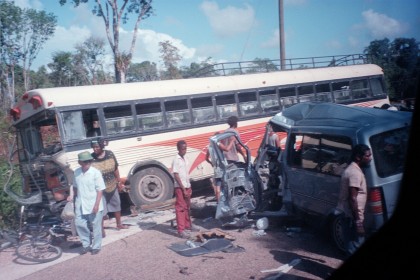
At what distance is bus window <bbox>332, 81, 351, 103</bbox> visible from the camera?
13367mm

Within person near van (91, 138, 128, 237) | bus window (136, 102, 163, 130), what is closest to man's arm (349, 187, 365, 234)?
person near van (91, 138, 128, 237)

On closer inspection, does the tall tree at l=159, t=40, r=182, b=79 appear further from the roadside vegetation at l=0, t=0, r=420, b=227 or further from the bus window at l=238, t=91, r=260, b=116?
the bus window at l=238, t=91, r=260, b=116

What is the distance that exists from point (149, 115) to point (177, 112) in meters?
0.80

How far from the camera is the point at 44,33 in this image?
30.7 meters

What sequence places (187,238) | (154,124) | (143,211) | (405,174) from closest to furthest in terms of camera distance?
(405,174)
(187,238)
(143,211)
(154,124)

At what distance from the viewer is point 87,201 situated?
6730 mm

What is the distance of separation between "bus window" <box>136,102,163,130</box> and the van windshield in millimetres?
6171

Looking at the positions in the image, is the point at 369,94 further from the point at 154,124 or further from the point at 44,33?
the point at 44,33

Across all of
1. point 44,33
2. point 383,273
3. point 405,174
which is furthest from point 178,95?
point 44,33

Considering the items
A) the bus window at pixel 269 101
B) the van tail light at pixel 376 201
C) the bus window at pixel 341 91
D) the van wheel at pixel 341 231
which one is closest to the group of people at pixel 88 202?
the van wheel at pixel 341 231

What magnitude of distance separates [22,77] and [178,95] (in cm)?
2660

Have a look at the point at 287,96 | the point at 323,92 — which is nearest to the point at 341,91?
the point at 323,92

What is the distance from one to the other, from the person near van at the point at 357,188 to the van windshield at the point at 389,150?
0.14 meters

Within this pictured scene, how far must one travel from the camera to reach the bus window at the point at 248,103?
11.5 m
